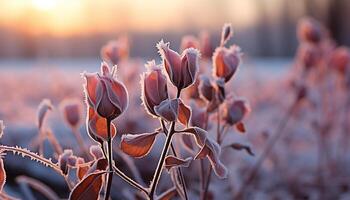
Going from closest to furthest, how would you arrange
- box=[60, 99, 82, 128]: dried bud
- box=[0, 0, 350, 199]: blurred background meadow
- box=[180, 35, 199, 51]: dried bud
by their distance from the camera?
box=[180, 35, 199, 51]: dried bud, box=[60, 99, 82, 128]: dried bud, box=[0, 0, 350, 199]: blurred background meadow

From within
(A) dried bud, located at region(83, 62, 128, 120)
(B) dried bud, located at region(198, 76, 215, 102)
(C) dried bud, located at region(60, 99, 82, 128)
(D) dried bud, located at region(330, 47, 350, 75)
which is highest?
(C) dried bud, located at region(60, 99, 82, 128)

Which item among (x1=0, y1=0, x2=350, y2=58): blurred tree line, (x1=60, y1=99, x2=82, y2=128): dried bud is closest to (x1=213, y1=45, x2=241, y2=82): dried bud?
(x1=60, y1=99, x2=82, y2=128): dried bud

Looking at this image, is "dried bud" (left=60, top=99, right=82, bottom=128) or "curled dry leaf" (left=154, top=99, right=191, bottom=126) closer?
"curled dry leaf" (left=154, top=99, right=191, bottom=126)

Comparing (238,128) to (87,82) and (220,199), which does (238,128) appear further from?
(220,199)

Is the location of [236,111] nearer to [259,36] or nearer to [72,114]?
[72,114]

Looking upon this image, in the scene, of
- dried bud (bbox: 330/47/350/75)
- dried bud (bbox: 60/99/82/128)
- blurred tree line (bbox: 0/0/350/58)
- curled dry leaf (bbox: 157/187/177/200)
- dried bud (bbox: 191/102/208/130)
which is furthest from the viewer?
blurred tree line (bbox: 0/0/350/58)

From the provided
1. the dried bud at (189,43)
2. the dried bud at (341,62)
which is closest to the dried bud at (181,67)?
the dried bud at (189,43)

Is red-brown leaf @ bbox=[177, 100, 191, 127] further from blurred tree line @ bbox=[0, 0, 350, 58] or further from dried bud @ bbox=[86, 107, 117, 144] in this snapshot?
blurred tree line @ bbox=[0, 0, 350, 58]

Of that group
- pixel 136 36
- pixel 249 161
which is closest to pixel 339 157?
pixel 249 161
